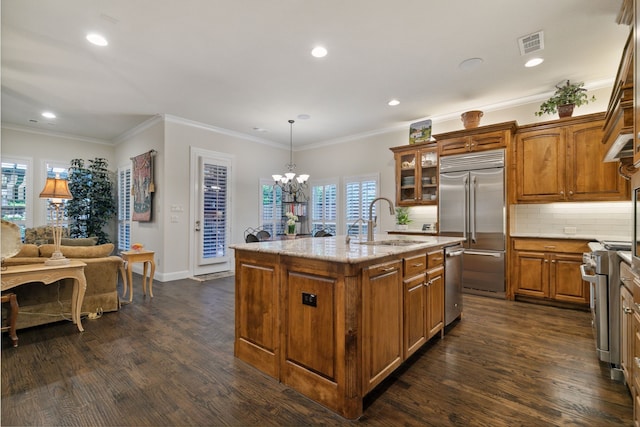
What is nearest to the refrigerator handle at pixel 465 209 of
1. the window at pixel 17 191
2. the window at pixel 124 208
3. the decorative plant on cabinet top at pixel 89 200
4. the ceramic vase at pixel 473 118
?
the ceramic vase at pixel 473 118

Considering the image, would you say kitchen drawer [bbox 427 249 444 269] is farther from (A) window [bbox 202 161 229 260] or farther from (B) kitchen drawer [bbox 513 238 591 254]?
(A) window [bbox 202 161 229 260]

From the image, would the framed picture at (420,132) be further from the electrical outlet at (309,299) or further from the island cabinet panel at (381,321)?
the electrical outlet at (309,299)

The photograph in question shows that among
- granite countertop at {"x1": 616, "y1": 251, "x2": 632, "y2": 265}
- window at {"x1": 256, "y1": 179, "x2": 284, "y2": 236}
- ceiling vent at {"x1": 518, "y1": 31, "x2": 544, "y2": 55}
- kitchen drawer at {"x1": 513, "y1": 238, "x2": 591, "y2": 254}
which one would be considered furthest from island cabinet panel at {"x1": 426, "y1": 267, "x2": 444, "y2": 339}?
window at {"x1": 256, "y1": 179, "x2": 284, "y2": 236}

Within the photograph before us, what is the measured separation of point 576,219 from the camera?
14.2ft

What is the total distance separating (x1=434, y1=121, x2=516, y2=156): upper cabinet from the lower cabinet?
145cm

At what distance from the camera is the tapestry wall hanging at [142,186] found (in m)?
5.72

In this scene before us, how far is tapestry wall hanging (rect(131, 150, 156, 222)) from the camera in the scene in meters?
5.72

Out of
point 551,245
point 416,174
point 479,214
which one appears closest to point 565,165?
point 551,245

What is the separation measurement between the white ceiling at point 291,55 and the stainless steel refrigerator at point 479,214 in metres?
1.05

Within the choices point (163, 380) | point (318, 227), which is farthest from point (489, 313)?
point (318, 227)

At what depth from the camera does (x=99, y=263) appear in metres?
3.68

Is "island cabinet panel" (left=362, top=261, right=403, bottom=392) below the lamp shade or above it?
below

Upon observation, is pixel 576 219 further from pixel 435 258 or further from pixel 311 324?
pixel 311 324

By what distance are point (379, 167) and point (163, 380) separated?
5.22 m
